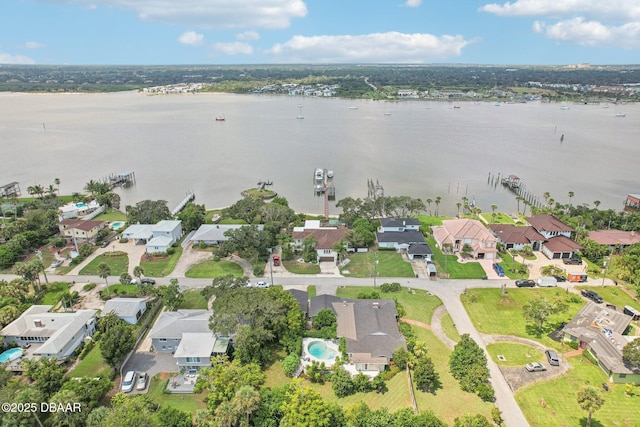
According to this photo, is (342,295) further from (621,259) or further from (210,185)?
(210,185)

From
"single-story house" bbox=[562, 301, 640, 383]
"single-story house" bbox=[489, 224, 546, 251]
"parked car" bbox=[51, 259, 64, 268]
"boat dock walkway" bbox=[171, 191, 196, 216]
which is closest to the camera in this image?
"single-story house" bbox=[562, 301, 640, 383]

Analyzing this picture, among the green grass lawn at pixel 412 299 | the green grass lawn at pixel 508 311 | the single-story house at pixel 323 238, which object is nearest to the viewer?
the green grass lawn at pixel 508 311

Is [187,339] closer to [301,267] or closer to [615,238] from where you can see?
[301,267]

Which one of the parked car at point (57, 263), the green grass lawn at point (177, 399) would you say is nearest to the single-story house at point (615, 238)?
the green grass lawn at point (177, 399)

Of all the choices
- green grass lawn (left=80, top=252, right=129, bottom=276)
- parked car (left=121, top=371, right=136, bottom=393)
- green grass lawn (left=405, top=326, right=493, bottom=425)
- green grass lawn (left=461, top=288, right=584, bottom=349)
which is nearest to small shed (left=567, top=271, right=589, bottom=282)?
green grass lawn (left=461, top=288, right=584, bottom=349)

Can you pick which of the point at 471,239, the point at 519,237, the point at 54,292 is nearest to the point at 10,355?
the point at 54,292

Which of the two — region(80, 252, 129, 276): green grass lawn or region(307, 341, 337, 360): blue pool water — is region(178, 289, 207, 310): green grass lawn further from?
region(307, 341, 337, 360): blue pool water

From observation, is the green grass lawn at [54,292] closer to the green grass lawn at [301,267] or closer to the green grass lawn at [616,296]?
the green grass lawn at [301,267]
